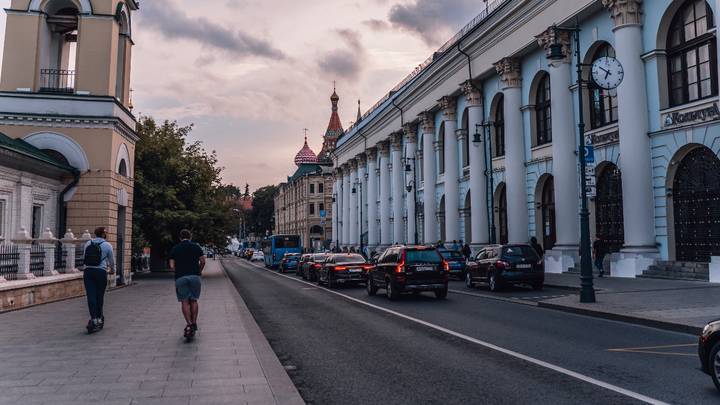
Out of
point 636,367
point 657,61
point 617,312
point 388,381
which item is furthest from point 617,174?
point 388,381

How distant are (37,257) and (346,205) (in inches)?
2213

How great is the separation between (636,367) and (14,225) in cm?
1984

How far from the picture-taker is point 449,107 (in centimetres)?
3922

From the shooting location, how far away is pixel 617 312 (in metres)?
12.5

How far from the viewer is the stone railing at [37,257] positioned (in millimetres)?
14631

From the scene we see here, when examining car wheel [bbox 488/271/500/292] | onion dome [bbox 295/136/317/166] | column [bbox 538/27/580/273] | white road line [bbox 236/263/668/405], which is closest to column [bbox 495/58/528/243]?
column [bbox 538/27/580/273]

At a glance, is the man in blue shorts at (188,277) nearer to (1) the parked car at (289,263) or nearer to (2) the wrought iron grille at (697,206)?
(2) the wrought iron grille at (697,206)

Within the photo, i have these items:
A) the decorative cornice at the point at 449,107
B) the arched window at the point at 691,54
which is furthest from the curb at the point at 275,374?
the decorative cornice at the point at 449,107

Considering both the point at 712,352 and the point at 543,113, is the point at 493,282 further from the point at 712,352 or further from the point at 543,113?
the point at 712,352

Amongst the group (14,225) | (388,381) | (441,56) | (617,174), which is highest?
(441,56)

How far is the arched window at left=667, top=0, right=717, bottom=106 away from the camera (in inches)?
779

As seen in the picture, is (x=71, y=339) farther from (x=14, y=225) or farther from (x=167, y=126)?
(x=167, y=126)

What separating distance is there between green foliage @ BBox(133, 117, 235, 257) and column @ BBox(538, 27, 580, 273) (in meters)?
21.2

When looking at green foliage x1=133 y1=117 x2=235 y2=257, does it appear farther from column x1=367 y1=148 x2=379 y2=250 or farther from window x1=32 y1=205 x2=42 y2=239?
column x1=367 y1=148 x2=379 y2=250
